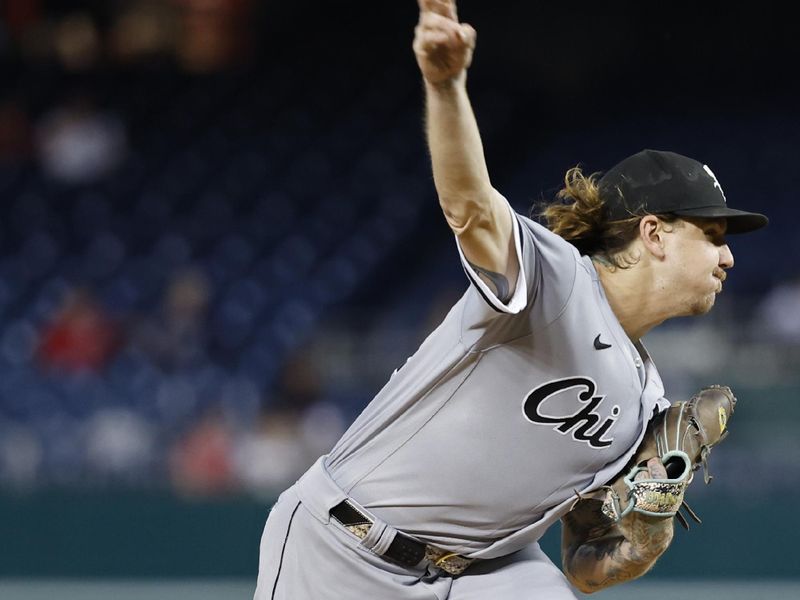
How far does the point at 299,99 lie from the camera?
1200cm

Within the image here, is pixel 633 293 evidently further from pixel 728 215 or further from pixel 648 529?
pixel 648 529

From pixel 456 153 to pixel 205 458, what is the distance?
5505mm

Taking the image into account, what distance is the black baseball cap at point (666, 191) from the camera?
3.16 metres

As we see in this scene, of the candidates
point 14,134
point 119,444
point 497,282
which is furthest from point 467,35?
point 14,134

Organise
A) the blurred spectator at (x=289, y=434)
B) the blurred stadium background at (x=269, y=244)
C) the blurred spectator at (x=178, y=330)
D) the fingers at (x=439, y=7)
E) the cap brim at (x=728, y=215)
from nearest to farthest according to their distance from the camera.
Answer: the fingers at (x=439, y=7) < the cap brim at (x=728, y=215) < the blurred stadium background at (x=269, y=244) < the blurred spectator at (x=289, y=434) < the blurred spectator at (x=178, y=330)

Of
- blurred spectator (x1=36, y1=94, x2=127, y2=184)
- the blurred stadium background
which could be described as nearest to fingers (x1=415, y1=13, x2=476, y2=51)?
the blurred stadium background

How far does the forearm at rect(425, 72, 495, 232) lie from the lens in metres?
2.50

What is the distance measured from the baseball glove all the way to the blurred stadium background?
9.60 ft

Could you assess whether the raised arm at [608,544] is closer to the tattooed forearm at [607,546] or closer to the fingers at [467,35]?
the tattooed forearm at [607,546]

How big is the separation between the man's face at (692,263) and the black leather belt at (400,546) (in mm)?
847

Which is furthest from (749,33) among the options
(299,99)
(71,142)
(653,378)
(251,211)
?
(653,378)

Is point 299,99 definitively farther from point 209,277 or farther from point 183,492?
point 183,492

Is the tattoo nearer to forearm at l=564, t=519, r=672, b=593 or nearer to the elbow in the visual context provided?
the elbow

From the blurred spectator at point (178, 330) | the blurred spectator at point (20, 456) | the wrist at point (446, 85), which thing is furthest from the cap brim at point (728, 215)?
the blurred spectator at point (178, 330)
